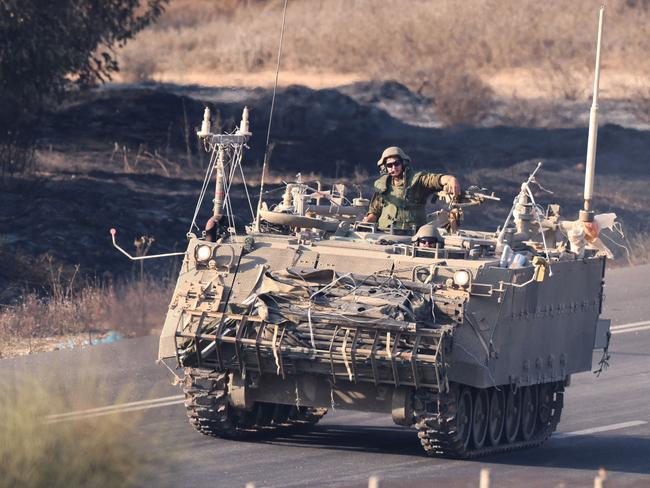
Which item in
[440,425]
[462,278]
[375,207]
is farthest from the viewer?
[375,207]

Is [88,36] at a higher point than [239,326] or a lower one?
higher

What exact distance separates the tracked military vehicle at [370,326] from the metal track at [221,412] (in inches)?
0.6

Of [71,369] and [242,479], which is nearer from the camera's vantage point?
[242,479]

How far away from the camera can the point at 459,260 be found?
51.8 ft

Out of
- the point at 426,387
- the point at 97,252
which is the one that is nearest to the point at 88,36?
the point at 97,252

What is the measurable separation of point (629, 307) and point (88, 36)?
12.0 meters

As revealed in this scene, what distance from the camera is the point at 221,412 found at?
1589 centimetres

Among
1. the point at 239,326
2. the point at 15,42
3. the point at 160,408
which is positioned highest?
the point at 15,42

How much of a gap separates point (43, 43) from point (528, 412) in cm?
1628

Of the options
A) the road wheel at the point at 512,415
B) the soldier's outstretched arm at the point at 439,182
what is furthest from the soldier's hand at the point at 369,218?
the road wheel at the point at 512,415

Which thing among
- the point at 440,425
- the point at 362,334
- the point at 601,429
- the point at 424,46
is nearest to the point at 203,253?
the point at 362,334

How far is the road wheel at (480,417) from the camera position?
1594cm

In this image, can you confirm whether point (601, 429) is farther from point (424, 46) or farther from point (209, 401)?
point (424, 46)

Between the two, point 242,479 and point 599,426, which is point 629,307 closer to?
point 599,426
